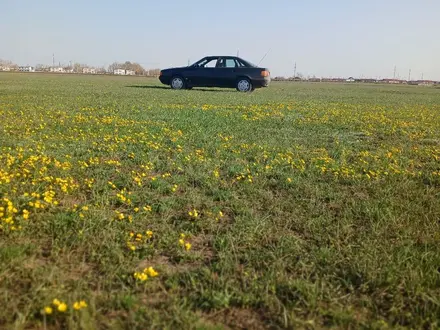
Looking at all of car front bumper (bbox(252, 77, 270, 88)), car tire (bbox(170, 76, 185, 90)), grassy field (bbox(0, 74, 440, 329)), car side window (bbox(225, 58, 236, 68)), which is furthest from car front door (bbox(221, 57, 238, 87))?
grassy field (bbox(0, 74, 440, 329))

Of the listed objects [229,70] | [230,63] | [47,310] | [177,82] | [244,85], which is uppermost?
[230,63]

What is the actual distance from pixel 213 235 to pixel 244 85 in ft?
48.7

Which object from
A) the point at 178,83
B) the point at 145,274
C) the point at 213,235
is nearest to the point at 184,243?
the point at 213,235

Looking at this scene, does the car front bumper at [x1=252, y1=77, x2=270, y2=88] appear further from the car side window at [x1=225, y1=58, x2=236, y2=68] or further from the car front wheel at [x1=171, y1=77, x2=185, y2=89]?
the car front wheel at [x1=171, y1=77, x2=185, y2=89]

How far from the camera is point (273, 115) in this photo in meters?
9.49

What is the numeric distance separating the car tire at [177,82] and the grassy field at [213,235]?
12297mm

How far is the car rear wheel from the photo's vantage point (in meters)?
16.9

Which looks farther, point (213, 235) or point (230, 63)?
point (230, 63)

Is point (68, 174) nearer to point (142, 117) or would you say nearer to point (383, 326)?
point (383, 326)

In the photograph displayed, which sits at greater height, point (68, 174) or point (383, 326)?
point (68, 174)

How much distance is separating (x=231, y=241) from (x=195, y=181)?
1.47m

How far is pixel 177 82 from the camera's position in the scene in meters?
17.8

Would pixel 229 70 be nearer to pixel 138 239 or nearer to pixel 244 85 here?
pixel 244 85

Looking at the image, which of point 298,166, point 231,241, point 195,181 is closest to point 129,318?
point 231,241
